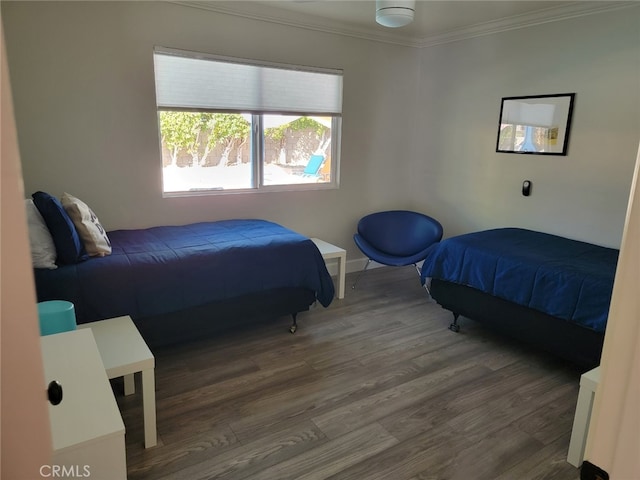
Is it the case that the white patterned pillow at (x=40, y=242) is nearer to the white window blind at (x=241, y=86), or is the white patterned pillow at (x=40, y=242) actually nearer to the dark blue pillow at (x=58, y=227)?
the dark blue pillow at (x=58, y=227)

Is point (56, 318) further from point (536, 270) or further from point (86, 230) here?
point (536, 270)

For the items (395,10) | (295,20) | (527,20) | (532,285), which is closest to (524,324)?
(532,285)

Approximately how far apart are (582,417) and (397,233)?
2.66m

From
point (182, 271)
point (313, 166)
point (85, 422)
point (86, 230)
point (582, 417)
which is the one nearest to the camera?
point (85, 422)

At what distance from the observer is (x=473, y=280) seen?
319cm

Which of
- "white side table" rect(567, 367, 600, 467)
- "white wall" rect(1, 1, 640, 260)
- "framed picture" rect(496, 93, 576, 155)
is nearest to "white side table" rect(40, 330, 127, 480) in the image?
"white side table" rect(567, 367, 600, 467)

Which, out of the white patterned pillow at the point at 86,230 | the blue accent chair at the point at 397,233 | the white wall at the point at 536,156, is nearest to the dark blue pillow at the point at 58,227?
the white patterned pillow at the point at 86,230

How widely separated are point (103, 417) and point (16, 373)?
112cm

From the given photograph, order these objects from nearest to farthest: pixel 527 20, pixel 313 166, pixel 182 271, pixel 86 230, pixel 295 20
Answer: pixel 86 230
pixel 182 271
pixel 527 20
pixel 295 20
pixel 313 166

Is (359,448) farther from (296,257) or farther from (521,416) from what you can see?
(296,257)

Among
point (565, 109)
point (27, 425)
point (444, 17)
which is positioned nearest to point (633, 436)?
point (27, 425)

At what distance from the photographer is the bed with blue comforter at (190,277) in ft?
8.17

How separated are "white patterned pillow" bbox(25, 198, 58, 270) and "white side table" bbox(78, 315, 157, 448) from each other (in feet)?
1.36

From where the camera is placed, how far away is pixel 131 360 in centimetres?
205
